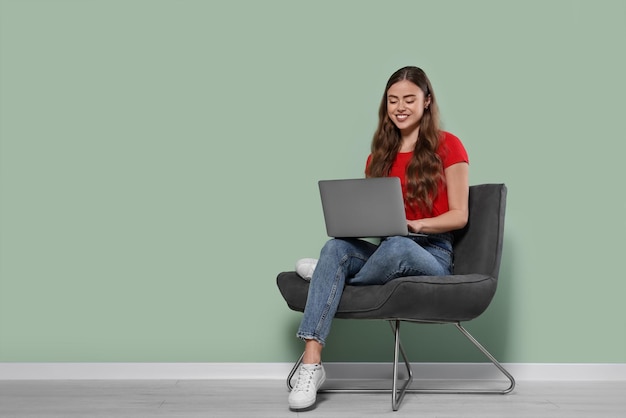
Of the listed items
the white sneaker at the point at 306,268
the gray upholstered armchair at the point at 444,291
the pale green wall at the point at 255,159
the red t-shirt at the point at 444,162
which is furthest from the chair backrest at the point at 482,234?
the white sneaker at the point at 306,268

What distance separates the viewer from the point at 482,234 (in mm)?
2760

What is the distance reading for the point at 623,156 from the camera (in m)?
3.22

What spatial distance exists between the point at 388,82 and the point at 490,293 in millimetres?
883

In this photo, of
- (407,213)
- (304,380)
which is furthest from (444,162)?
(304,380)

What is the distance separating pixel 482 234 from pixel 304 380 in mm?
807

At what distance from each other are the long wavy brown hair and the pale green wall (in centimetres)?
23

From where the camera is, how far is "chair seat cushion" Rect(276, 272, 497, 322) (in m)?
2.48

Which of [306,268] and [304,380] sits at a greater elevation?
[306,268]

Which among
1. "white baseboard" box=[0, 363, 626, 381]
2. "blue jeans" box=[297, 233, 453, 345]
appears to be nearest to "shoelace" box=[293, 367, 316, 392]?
"blue jeans" box=[297, 233, 453, 345]

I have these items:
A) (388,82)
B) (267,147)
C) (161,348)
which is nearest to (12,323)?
(161,348)

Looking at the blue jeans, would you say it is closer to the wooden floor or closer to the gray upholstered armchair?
the gray upholstered armchair

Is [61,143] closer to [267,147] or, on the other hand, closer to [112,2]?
[112,2]

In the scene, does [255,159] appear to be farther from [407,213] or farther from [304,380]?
[304,380]

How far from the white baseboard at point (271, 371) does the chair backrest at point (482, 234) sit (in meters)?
0.56
